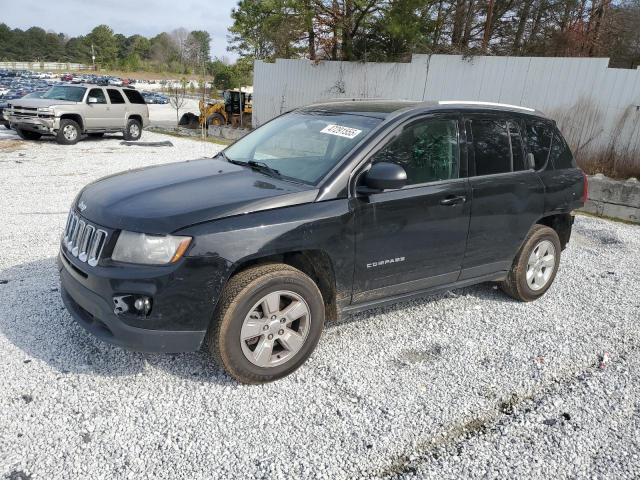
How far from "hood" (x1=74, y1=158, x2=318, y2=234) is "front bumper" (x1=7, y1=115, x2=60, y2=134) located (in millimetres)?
12570

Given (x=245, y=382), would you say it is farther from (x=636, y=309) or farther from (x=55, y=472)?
(x=636, y=309)

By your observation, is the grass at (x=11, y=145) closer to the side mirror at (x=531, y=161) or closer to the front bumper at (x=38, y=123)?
the front bumper at (x=38, y=123)

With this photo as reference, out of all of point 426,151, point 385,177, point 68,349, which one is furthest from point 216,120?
point 385,177

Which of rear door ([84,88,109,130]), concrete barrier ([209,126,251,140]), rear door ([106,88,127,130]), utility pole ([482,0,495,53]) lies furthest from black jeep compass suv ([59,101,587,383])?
concrete barrier ([209,126,251,140])

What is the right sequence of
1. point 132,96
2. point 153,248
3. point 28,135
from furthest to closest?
point 132,96 → point 28,135 → point 153,248

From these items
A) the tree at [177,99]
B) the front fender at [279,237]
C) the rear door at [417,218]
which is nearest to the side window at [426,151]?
the rear door at [417,218]

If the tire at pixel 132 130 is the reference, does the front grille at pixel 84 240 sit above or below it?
above

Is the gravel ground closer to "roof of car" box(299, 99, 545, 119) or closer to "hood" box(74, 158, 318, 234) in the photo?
"hood" box(74, 158, 318, 234)

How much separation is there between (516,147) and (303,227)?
7.65ft

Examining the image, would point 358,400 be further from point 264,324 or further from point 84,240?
point 84,240

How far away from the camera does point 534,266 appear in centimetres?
474

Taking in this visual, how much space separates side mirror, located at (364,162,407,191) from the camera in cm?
322

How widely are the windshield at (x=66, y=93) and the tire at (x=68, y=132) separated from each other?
78 centimetres

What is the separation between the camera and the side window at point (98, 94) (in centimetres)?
1546
